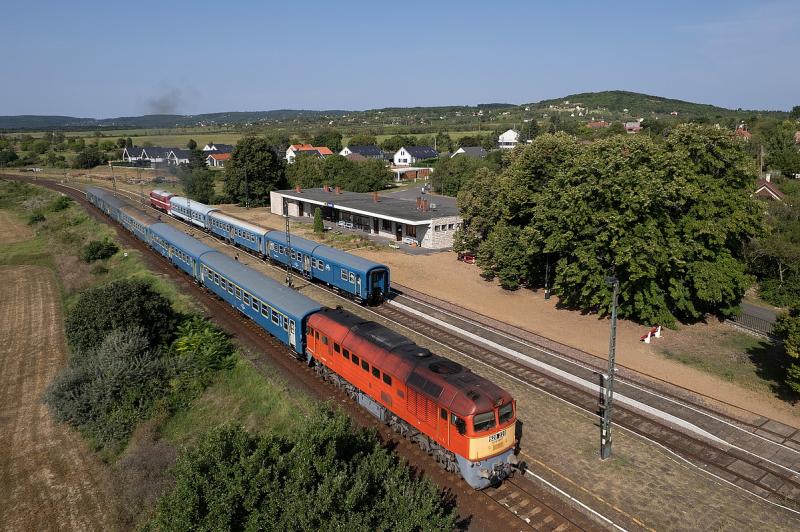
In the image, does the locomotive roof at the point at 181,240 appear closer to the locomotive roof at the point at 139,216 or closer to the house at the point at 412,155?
the locomotive roof at the point at 139,216

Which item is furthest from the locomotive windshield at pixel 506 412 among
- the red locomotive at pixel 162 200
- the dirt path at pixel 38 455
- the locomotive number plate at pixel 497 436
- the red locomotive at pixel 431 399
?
the red locomotive at pixel 162 200

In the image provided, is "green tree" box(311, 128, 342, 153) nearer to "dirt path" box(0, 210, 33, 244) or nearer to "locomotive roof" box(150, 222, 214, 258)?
"dirt path" box(0, 210, 33, 244)

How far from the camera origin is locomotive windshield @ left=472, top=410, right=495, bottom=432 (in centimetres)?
1598

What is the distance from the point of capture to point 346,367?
2228 cm

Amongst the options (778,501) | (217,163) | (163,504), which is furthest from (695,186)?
(217,163)

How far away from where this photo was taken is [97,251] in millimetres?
53875

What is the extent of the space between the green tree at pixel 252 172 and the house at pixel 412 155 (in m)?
59.2

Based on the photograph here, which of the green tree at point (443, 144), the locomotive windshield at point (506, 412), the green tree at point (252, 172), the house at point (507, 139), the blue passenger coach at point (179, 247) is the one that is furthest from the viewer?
the house at point (507, 139)

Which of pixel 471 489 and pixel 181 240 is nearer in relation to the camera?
pixel 471 489

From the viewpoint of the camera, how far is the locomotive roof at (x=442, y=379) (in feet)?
53.5

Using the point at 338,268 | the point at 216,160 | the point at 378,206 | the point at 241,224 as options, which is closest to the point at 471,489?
the point at 338,268

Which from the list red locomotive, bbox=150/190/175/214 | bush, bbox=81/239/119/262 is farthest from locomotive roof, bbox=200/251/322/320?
red locomotive, bbox=150/190/175/214

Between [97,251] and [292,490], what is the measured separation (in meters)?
50.9

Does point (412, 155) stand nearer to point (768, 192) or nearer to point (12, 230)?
point (12, 230)
